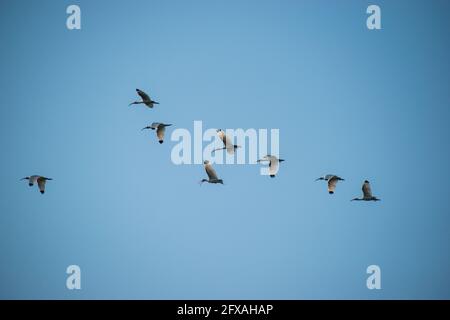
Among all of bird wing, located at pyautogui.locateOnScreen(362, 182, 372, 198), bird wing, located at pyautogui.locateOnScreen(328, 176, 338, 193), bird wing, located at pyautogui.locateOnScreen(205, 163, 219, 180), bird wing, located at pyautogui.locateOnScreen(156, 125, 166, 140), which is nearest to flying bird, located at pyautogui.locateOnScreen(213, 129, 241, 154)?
bird wing, located at pyautogui.locateOnScreen(205, 163, 219, 180)

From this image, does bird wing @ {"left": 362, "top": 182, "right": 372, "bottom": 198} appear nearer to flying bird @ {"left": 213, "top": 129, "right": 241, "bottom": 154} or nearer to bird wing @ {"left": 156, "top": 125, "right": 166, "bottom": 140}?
flying bird @ {"left": 213, "top": 129, "right": 241, "bottom": 154}

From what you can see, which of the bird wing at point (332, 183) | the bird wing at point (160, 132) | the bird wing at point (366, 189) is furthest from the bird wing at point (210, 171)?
the bird wing at point (366, 189)

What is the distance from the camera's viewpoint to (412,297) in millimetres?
67500

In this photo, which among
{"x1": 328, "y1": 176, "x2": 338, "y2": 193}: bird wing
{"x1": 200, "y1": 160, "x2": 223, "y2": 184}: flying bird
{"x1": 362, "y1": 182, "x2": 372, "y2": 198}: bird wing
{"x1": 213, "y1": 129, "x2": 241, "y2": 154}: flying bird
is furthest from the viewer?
{"x1": 362, "y1": 182, "x2": 372, "y2": 198}: bird wing

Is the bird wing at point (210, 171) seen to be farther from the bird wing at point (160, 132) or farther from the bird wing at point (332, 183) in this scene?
the bird wing at point (332, 183)

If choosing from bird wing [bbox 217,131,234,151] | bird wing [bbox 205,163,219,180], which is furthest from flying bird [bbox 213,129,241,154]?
bird wing [bbox 205,163,219,180]

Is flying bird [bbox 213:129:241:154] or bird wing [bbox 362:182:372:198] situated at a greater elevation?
flying bird [bbox 213:129:241:154]

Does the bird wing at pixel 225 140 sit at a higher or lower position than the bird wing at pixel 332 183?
higher

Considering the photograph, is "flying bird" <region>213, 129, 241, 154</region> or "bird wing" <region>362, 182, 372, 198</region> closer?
"flying bird" <region>213, 129, 241, 154</region>

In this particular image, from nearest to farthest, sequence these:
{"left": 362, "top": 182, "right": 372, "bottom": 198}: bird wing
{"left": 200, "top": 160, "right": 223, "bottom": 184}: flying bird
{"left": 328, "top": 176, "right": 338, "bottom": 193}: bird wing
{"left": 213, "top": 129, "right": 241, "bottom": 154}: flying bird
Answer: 1. {"left": 200, "top": 160, "right": 223, "bottom": 184}: flying bird
2. {"left": 213, "top": 129, "right": 241, "bottom": 154}: flying bird
3. {"left": 328, "top": 176, "right": 338, "bottom": 193}: bird wing
4. {"left": 362, "top": 182, "right": 372, "bottom": 198}: bird wing

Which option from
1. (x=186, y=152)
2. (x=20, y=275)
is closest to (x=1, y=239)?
(x=20, y=275)

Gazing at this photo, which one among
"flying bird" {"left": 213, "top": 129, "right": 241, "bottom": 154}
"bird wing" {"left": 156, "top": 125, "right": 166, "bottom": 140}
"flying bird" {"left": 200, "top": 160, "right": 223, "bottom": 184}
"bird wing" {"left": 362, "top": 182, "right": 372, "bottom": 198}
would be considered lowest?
"bird wing" {"left": 362, "top": 182, "right": 372, "bottom": 198}
